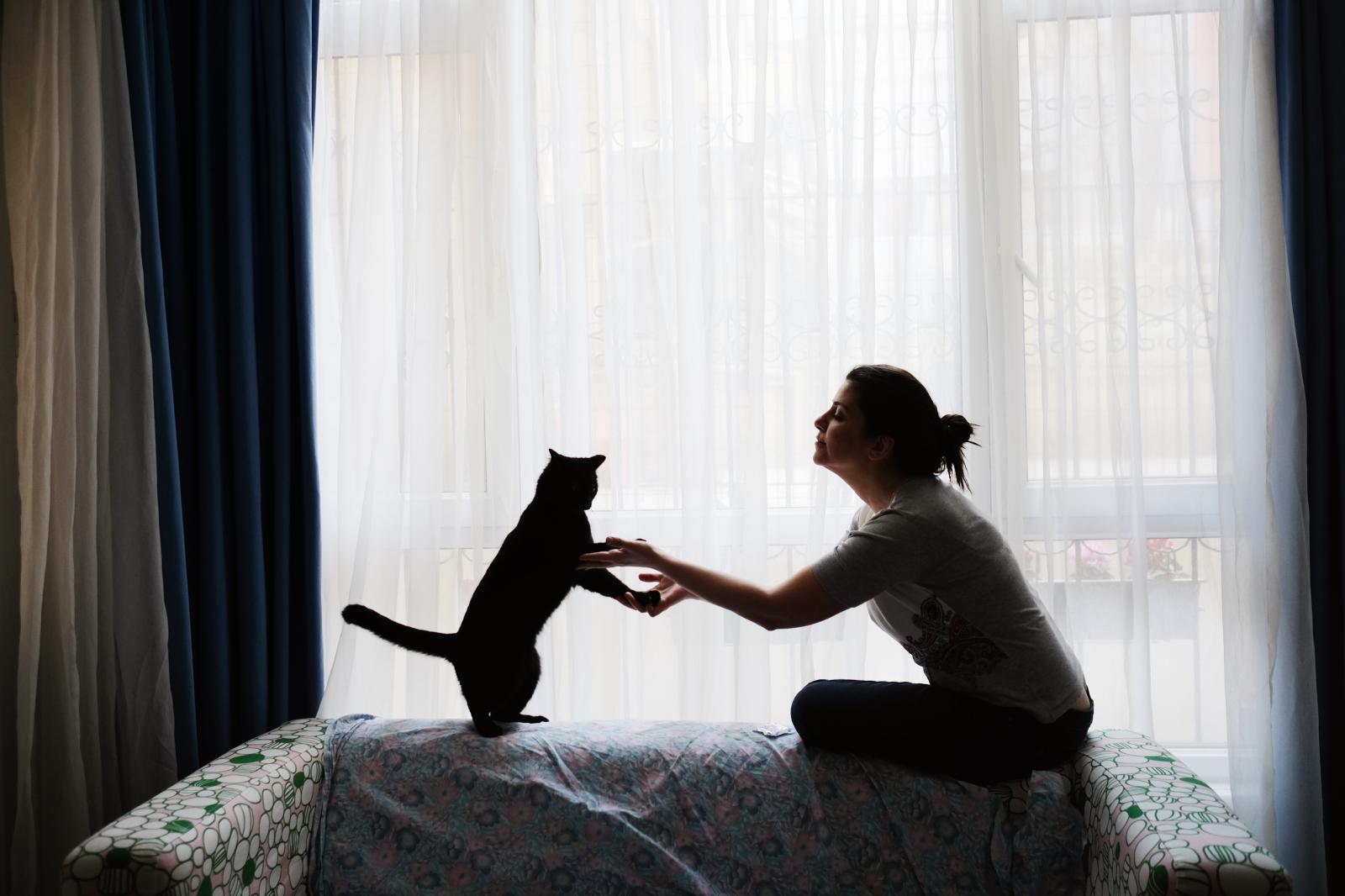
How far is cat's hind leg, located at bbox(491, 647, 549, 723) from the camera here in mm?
1928

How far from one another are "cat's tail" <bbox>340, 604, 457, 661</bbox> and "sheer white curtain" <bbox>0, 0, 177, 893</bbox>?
614 millimetres

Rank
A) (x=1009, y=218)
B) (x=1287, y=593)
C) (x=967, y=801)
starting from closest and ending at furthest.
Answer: (x=967, y=801)
(x=1287, y=593)
(x=1009, y=218)

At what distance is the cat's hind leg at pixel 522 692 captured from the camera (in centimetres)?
193

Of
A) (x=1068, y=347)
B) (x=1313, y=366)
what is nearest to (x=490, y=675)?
(x=1068, y=347)

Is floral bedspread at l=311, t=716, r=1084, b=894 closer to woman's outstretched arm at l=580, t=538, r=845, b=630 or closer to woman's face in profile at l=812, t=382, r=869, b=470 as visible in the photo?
woman's outstretched arm at l=580, t=538, r=845, b=630

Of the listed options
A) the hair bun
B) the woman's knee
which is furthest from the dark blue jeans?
the hair bun

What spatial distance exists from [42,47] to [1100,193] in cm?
230

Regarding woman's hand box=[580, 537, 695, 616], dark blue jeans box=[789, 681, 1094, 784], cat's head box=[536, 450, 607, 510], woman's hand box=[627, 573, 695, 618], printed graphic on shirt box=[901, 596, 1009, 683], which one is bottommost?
dark blue jeans box=[789, 681, 1094, 784]

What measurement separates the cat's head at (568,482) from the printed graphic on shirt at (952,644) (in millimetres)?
632

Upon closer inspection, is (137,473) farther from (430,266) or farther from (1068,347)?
(1068,347)

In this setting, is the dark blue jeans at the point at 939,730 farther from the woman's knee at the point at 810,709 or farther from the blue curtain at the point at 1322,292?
the blue curtain at the point at 1322,292

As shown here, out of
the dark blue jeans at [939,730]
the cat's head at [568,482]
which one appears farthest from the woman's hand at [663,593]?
the dark blue jeans at [939,730]

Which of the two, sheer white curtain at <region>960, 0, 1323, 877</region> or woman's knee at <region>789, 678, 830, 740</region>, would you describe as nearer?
woman's knee at <region>789, 678, 830, 740</region>

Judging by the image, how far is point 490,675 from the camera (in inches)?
73.8
